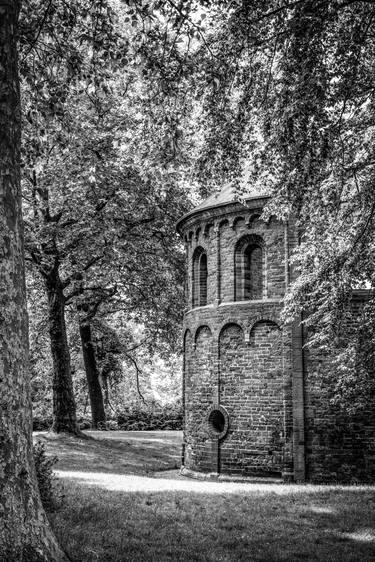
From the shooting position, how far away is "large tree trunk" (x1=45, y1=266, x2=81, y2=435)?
2147 cm

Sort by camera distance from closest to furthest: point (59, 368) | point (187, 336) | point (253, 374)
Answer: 1. point (253, 374)
2. point (187, 336)
3. point (59, 368)

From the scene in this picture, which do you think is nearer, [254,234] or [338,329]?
[338,329]

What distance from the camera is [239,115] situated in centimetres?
955

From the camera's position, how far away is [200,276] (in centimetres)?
1939

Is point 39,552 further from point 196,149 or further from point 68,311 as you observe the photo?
point 68,311

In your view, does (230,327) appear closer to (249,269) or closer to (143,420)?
(249,269)

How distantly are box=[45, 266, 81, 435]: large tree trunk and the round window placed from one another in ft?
19.7

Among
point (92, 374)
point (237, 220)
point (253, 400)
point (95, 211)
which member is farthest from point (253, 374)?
point (92, 374)

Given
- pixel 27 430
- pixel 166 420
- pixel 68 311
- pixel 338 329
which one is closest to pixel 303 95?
pixel 338 329

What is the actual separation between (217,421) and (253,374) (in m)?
1.92

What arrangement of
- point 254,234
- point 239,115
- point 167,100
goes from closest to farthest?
point 239,115
point 167,100
point 254,234

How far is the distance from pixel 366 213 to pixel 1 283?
22.1ft

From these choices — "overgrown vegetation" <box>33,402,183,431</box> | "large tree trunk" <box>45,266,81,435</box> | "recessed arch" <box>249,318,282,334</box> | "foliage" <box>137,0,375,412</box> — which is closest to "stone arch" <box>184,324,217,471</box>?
"recessed arch" <box>249,318,282,334</box>

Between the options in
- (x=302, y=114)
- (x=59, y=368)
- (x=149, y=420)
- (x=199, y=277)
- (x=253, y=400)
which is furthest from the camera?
(x=149, y=420)
